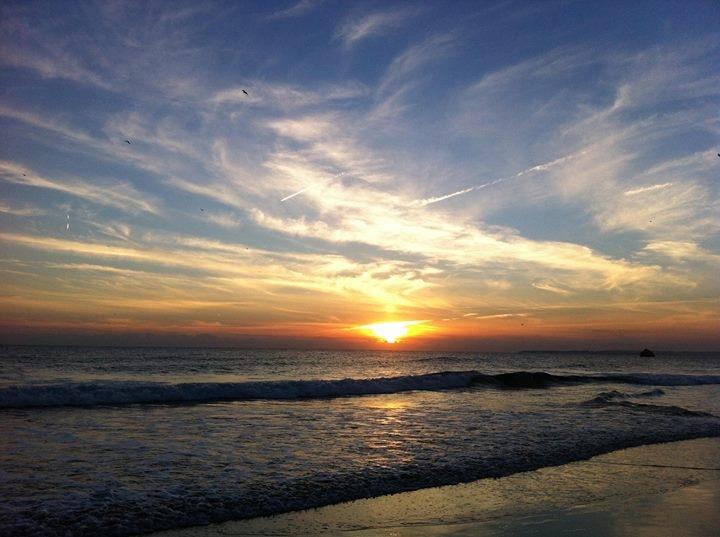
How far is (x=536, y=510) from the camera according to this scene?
7.92 metres

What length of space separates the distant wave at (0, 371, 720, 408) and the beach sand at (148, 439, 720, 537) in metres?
17.5

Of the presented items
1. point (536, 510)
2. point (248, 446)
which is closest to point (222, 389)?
point (248, 446)

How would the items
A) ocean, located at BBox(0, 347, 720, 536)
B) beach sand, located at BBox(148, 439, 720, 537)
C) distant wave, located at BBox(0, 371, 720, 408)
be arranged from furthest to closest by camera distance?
1. distant wave, located at BBox(0, 371, 720, 408)
2. ocean, located at BBox(0, 347, 720, 536)
3. beach sand, located at BBox(148, 439, 720, 537)

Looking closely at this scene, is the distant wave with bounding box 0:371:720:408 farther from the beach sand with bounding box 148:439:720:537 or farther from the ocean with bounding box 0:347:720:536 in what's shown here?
the beach sand with bounding box 148:439:720:537

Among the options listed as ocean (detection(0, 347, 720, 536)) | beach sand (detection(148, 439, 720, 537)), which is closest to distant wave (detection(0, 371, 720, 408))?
ocean (detection(0, 347, 720, 536))

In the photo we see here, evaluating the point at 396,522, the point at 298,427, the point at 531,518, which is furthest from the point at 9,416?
the point at 531,518

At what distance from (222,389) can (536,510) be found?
22.1 metres

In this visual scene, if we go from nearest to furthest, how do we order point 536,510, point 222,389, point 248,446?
point 536,510, point 248,446, point 222,389

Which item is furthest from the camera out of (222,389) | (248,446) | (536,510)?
(222,389)

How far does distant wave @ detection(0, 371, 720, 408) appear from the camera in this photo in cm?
2188

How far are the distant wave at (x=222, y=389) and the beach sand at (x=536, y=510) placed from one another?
57.5ft

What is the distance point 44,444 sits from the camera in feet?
40.2

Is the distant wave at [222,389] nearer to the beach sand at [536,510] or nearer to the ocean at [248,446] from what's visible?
the ocean at [248,446]

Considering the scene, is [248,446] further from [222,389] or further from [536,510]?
[222,389]
